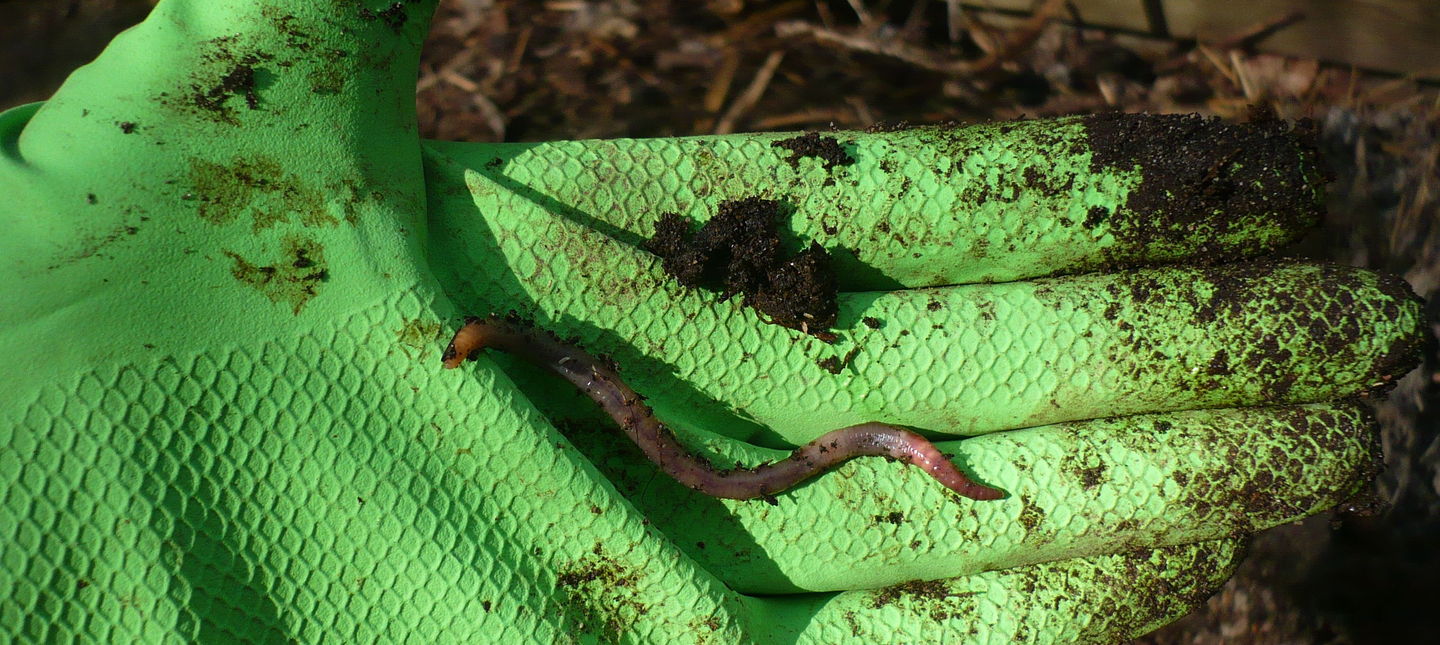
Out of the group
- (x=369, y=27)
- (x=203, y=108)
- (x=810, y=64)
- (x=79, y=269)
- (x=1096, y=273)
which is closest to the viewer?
(x=79, y=269)

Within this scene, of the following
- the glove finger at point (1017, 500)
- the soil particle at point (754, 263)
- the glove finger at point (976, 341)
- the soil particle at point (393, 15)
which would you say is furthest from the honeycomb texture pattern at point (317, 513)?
the soil particle at point (393, 15)

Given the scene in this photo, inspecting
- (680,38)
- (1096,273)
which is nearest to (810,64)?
(680,38)

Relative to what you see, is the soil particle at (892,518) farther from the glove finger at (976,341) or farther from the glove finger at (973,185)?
the glove finger at (973,185)

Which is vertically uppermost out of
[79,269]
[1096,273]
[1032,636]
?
[1096,273]

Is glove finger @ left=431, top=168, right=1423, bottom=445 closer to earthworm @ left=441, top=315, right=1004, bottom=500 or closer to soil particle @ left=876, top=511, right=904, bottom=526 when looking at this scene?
earthworm @ left=441, top=315, right=1004, bottom=500

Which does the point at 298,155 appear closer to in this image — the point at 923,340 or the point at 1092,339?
the point at 923,340

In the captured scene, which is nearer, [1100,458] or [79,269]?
[79,269]

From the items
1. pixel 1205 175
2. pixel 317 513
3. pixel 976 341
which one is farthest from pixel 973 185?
pixel 317 513

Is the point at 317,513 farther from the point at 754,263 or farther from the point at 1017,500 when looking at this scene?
the point at 1017,500
